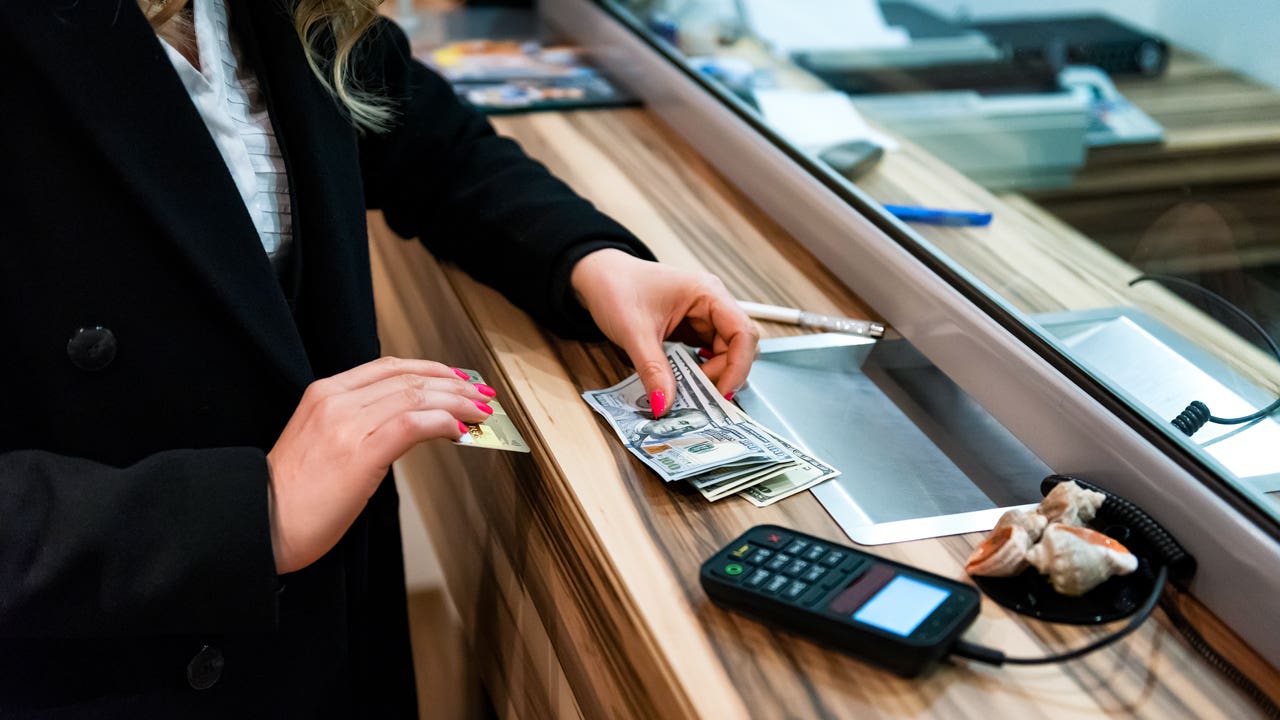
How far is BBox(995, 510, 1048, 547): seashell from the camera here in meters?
0.80

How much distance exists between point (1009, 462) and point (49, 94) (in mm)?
800

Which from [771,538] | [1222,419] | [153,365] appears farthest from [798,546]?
[153,365]

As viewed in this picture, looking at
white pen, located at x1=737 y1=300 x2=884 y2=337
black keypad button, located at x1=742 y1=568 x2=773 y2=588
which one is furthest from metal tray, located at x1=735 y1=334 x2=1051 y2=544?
black keypad button, located at x1=742 y1=568 x2=773 y2=588

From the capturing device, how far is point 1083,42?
1.68m

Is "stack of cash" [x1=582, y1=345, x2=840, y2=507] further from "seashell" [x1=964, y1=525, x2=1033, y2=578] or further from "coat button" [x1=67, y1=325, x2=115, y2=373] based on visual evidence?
"coat button" [x1=67, y1=325, x2=115, y2=373]

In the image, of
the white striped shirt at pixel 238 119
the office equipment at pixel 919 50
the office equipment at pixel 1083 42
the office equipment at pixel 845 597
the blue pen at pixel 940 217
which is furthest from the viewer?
the office equipment at pixel 919 50

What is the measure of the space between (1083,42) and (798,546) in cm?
123

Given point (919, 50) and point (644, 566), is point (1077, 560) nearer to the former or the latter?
point (644, 566)

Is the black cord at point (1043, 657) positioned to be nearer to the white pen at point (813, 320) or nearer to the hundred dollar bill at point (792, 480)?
the hundred dollar bill at point (792, 480)

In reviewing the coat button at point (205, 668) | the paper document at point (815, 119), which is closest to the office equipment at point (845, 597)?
the coat button at point (205, 668)

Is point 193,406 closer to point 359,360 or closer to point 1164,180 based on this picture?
point 359,360

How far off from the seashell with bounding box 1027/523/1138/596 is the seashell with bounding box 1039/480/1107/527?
0.10ft

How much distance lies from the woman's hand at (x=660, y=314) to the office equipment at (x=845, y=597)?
0.23 meters

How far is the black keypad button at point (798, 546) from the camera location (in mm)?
771
